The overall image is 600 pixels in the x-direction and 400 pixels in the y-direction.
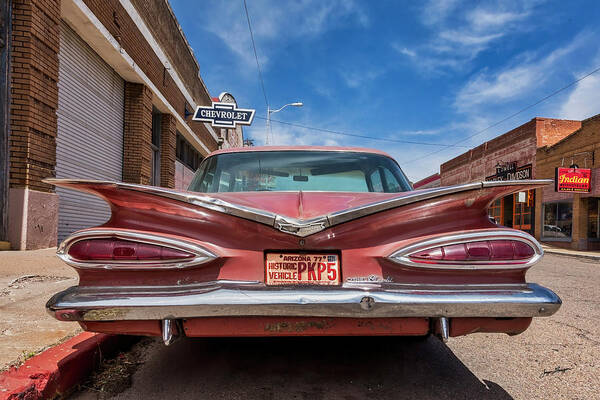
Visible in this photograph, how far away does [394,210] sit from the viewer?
6.15ft

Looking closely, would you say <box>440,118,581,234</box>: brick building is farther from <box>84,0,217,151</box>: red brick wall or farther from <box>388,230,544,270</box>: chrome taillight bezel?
<box>388,230,544,270</box>: chrome taillight bezel

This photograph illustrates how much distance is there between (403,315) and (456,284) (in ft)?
1.02

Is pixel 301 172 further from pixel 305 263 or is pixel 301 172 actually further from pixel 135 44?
pixel 135 44

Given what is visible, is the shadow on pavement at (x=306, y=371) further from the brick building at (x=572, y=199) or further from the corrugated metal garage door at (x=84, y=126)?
the brick building at (x=572, y=199)

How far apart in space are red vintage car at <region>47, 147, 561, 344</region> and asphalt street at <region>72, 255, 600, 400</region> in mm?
580

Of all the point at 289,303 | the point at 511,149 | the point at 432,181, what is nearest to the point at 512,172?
the point at 511,149

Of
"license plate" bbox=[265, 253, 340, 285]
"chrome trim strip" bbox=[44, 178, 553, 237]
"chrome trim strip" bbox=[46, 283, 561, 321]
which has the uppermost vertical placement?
"chrome trim strip" bbox=[44, 178, 553, 237]

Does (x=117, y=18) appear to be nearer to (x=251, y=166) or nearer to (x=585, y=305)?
(x=251, y=166)

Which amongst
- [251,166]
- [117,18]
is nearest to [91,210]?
[117,18]

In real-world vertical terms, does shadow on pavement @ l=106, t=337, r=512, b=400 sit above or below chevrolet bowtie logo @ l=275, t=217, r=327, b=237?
below

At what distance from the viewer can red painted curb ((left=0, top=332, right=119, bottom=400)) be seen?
6.32ft

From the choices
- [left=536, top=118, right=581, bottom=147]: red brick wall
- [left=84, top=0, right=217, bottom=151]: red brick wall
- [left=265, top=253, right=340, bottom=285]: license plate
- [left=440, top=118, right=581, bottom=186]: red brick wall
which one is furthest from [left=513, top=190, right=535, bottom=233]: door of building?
[left=265, top=253, right=340, bottom=285]: license plate

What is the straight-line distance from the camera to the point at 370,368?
2.61m

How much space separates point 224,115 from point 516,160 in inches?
684
